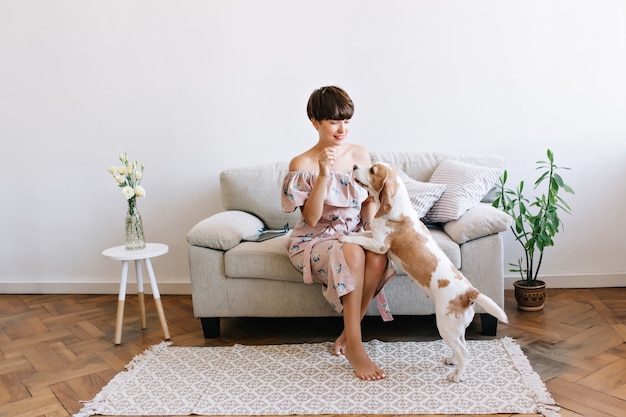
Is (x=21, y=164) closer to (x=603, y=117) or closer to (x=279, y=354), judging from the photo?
(x=279, y=354)

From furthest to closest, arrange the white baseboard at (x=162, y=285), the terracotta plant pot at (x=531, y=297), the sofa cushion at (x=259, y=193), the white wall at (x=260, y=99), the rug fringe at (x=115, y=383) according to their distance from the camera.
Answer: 1. the white baseboard at (x=162, y=285)
2. the white wall at (x=260, y=99)
3. the sofa cushion at (x=259, y=193)
4. the terracotta plant pot at (x=531, y=297)
5. the rug fringe at (x=115, y=383)

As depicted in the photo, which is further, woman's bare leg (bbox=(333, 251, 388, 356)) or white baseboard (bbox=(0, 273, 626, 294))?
white baseboard (bbox=(0, 273, 626, 294))

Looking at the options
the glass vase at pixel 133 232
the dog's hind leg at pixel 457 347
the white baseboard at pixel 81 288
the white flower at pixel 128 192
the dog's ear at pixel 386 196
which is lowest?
the white baseboard at pixel 81 288

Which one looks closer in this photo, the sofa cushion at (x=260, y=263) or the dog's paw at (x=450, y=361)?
the dog's paw at (x=450, y=361)

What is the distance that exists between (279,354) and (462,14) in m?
2.02

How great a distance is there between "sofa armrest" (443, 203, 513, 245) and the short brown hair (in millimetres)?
696

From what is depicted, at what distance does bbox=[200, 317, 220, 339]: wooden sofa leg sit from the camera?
2.85 meters

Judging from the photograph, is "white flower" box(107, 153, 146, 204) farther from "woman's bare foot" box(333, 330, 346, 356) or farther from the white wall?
"woman's bare foot" box(333, 330, 346, 356)

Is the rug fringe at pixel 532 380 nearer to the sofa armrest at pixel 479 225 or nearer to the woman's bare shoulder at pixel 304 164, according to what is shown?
the sofa armrest at pixel 479 225

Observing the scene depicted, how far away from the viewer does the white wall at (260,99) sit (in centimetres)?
333

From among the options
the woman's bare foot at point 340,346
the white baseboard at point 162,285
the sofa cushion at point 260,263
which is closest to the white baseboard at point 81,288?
the white baseboard at point 162,285

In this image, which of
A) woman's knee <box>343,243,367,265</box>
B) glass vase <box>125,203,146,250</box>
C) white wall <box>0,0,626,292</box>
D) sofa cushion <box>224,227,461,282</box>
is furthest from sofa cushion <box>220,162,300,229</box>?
woman's knee <box>343,243,367,265</box>

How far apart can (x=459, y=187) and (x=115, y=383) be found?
1.71 metres

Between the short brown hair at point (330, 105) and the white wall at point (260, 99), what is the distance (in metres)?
0.97
